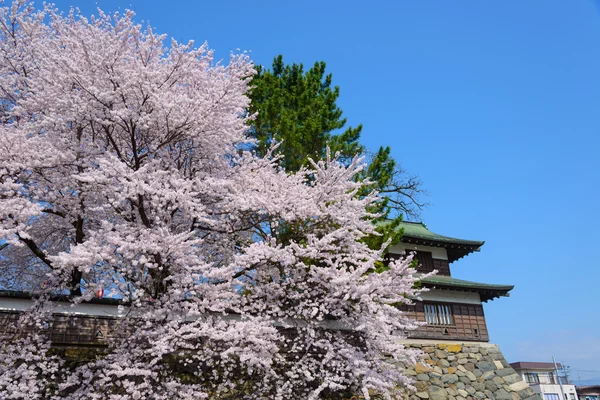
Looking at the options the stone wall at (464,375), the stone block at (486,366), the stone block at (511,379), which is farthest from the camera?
the stone block at (486,366)

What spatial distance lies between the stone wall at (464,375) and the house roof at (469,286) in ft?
8.86

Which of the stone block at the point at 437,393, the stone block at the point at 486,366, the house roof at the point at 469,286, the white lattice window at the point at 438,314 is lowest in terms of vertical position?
the stone block at the point at 437,393

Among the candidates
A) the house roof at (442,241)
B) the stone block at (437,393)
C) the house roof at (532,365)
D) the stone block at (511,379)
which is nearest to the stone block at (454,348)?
the stone block at (511,379)

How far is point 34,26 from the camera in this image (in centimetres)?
1307

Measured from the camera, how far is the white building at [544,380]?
4322 centimetres

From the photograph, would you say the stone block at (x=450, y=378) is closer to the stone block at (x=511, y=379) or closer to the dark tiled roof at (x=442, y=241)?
the stone block at (x=511, y=379)

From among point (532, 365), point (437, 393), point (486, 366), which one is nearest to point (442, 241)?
point (486, 366)

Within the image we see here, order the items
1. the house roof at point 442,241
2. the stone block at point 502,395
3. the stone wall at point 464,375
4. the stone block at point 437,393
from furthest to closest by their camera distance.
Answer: the house roof at point 442,241, the stone block at point 502,395, the stone wall at point 464,375, the stone block at point 437,393

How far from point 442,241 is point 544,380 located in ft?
99.9

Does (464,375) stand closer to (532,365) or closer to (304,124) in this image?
(304,124)

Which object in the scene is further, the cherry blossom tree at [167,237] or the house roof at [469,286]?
the house roof at [469,286]

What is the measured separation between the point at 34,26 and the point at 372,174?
10809mm

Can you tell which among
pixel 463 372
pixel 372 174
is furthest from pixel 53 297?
pixel 463 372

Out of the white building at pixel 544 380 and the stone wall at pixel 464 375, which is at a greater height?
the white building at pixel 544 380
